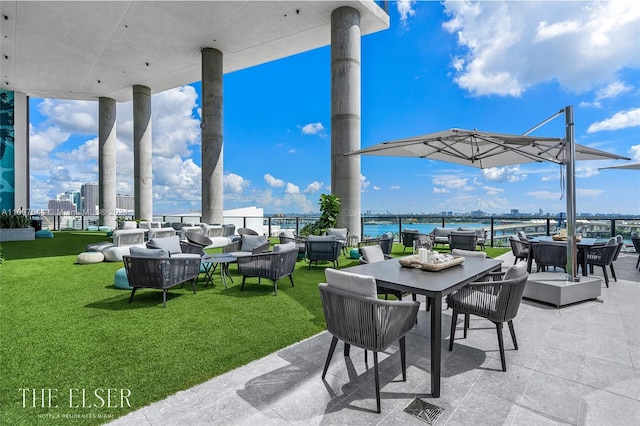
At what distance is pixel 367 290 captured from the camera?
80.1 inches

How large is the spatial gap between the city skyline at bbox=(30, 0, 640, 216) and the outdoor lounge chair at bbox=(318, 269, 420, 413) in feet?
10.5

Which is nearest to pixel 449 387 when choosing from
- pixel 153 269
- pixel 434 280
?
pixel 434 280

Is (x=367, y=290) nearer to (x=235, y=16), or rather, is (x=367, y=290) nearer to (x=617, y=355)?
(x=617, y=355)

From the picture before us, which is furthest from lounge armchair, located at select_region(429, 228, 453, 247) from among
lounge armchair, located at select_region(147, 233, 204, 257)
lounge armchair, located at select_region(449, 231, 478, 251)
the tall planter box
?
the tall planter box

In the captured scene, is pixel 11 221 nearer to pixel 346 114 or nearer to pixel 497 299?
pixel 346 114

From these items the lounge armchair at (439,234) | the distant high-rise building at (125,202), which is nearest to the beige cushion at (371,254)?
the lounge armchair at (439,234)

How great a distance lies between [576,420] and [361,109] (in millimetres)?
10025

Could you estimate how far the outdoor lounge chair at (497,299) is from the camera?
2461 mm

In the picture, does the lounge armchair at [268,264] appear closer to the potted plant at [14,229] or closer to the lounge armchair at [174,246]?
the lounge armchair at [174,246]

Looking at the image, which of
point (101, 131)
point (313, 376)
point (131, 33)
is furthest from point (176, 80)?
point (313, 376)

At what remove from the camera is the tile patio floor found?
183cm

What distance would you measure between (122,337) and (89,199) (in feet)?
83.4

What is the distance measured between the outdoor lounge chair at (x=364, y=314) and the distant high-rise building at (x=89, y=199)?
77.3 feet

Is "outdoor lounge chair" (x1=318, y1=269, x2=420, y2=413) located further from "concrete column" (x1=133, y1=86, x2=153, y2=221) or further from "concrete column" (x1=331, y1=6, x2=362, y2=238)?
"concrete column" (x1=133, y1=86, x2=153, y2=221)
